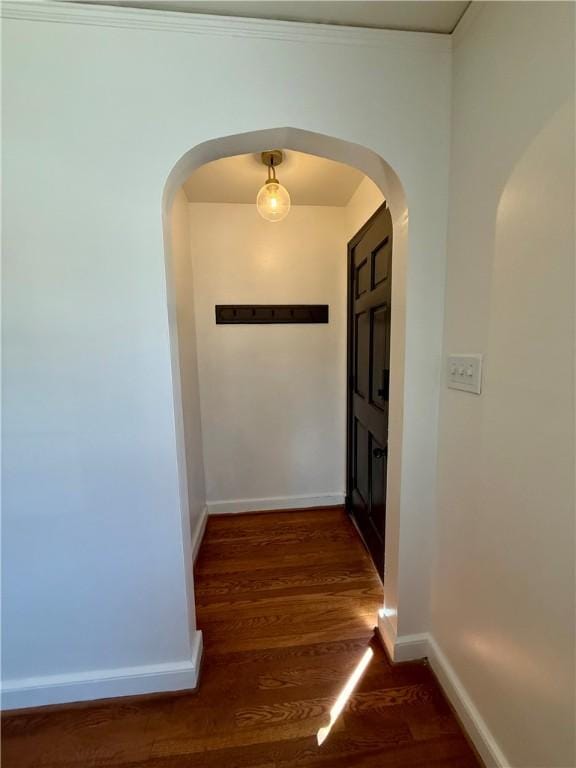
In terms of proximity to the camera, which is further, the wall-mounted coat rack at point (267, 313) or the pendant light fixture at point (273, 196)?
the wall-mounted coat rack at point (267, 313)

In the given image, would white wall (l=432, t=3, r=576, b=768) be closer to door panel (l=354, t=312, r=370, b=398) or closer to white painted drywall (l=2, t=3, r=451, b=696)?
white painted drywall (l=2, t=3, r=451, b=696)

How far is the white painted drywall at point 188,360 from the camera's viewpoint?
1.80m

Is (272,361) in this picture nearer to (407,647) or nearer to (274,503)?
(274,503)

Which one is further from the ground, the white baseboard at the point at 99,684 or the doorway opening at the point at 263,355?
the doorway opening at the point at 263,355

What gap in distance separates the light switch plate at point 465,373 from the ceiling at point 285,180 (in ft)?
4.33

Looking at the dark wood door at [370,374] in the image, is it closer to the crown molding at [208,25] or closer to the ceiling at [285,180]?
the ceiling at [285,180]

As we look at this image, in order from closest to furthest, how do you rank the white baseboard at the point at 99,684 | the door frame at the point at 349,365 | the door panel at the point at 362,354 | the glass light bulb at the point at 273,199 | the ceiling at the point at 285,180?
the white baseboard at the point at 99,684, the glass light bulb at the point at 273,199, the ceiling at the point at 285,180, the door panel at the point at 362,354, the door frame at the point at 349,365

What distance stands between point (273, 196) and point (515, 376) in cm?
142

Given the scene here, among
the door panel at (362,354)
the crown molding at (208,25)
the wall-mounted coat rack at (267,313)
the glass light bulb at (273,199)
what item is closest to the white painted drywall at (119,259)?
the crown molding at (208,25)

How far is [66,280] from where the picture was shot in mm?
1022

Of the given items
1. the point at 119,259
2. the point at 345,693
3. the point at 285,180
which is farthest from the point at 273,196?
the point at 345,693

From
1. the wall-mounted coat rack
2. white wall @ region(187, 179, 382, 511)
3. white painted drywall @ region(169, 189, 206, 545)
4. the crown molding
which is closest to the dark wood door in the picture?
white wall @ region(187, 179, 382, 511)

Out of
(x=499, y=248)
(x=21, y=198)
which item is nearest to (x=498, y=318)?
(x=499, y=248)

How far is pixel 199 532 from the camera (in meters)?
2.12
